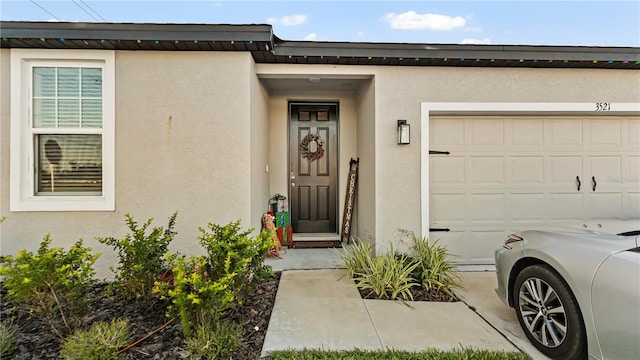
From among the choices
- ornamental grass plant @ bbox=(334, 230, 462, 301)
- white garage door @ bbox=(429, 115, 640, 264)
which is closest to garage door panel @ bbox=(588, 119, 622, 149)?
white garage door @ bbox=(429, 115, 640, 264)

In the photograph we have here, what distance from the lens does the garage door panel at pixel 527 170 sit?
4117 mm

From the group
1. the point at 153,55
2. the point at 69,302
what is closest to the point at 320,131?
the point at 153,55

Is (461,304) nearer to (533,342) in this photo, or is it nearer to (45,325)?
(533,342)

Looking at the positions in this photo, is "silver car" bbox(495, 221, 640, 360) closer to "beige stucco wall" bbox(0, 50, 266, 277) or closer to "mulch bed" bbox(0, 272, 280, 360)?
"mulch bed" bbox(0, 272, 280, 360)

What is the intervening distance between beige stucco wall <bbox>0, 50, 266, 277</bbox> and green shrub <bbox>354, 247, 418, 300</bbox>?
162cm

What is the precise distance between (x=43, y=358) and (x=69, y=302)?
1.22 feet

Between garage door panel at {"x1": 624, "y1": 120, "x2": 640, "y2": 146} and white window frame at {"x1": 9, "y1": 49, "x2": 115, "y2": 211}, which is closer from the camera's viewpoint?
white window frame at {"x1": 9, "y1": 49, "x2": 115, "y2": 211}

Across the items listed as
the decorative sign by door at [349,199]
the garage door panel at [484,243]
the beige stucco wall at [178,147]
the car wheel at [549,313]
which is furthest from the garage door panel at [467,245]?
the beige stucco wall at [178,147]

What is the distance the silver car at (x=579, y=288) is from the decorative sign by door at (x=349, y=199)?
271 cm

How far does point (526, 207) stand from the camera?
13.6 ft

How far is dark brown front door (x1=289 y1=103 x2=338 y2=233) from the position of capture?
533cm

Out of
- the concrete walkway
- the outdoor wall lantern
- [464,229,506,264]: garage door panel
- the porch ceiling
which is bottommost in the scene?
the concrete walkway

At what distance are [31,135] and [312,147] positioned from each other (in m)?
3.85

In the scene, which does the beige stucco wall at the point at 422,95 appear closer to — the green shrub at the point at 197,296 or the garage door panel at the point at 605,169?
the garage door panel at the point at 605,169
